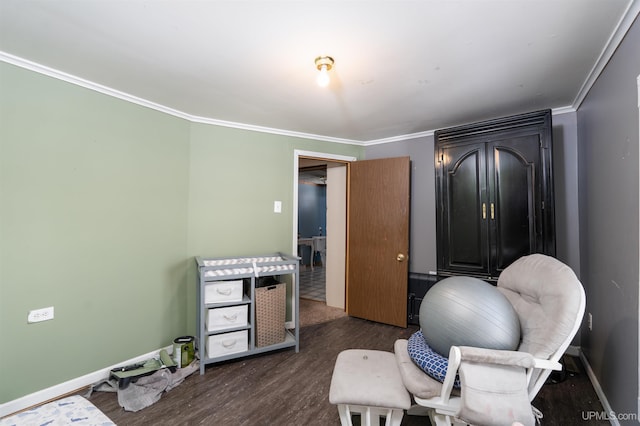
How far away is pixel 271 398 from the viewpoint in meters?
2.03

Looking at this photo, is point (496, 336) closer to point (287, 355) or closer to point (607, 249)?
point (607, 249)

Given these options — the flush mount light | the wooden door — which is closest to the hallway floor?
the wooden door

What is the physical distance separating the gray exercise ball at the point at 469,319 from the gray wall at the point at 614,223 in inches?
25.2

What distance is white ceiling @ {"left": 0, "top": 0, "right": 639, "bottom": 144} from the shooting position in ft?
4.65

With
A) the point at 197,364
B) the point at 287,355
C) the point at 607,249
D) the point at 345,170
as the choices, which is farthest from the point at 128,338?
the point at 607,249

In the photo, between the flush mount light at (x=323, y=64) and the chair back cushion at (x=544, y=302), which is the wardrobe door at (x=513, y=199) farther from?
the flush mount light at (x=323, y=64)

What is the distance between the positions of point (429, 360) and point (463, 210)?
1707mm

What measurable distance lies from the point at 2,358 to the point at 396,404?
2.40 metres

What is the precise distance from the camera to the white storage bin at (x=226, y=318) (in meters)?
2.38

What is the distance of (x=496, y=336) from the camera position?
1.40 meters

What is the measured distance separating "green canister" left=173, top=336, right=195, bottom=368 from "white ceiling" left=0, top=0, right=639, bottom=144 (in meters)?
2.09

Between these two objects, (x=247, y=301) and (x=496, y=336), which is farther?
(x=247, y=301)

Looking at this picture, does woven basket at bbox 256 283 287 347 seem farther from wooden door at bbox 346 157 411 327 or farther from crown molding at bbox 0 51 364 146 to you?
crown molding at bbox 0 51 364 146

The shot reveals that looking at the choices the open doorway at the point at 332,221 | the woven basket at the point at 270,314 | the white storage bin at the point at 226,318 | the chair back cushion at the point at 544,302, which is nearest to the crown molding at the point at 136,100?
the open doorway at the point at 332,221
